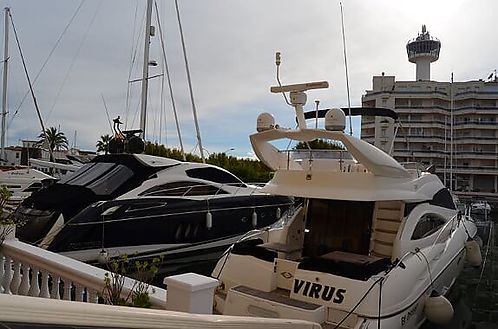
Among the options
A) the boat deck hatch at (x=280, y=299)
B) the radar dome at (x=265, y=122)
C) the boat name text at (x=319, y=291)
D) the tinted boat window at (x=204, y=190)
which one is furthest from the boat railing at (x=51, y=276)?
the tinted boat window at (x=204, y=190)

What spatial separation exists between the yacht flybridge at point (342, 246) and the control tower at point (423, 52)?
6939 centimetres

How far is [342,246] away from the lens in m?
6.96

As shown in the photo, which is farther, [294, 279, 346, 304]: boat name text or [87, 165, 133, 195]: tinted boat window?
A: [87, 165, 133, 195]: tinted boat window

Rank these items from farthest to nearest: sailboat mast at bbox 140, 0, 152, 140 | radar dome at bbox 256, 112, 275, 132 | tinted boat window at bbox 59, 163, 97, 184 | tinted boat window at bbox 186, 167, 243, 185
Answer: sailboat mast at bbox 140, 0, 152, 140, tinted boat window at bbox 186, 167, 243, 185, tinted boat window at bbox 59, 163, 97, 184, radar dome at bbox 256, 112, 275, 132

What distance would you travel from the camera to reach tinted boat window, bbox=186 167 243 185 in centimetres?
1128

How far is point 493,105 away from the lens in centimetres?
5647

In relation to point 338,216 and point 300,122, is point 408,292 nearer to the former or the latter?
point 338,216

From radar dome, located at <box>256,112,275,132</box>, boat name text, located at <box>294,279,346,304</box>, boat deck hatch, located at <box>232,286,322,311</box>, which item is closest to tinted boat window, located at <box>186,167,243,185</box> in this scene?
radar dome, located at <box>256,112,275,132</box>

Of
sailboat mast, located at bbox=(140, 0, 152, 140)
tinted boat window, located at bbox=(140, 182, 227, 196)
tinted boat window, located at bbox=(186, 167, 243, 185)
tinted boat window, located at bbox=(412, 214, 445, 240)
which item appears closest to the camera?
tinted boat window, located at bbox=(412, 214, 445, 240)

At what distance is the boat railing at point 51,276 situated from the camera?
3.46m

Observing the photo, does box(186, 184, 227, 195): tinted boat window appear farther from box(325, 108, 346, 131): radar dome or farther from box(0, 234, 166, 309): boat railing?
box(0, 234, 166, 309): boat railing

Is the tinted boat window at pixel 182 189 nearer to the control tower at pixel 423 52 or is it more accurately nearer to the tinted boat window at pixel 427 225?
the tinted boat window at pixel 427 225

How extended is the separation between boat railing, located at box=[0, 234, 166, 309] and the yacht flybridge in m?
2.08

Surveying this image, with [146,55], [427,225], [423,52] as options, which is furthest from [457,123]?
[427,225]
